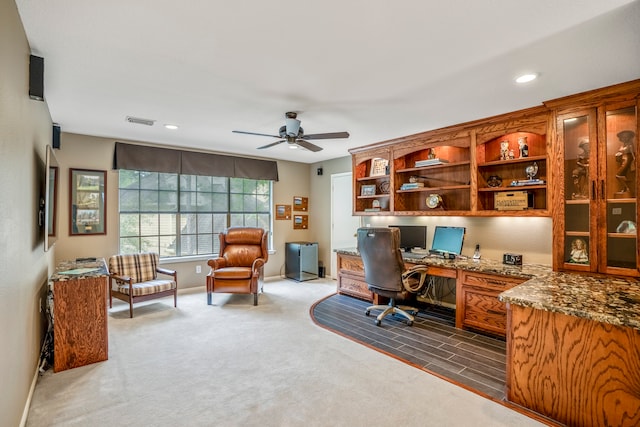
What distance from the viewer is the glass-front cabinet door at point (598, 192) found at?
8.77ft

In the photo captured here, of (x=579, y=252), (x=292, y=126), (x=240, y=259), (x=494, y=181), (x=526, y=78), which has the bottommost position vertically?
(x=240, y=259)

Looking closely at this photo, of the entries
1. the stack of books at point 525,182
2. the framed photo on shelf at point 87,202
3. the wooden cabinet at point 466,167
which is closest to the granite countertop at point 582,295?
the wooden cabinet at point 466,167

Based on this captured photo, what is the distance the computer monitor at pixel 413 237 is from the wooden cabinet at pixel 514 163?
0.93 m

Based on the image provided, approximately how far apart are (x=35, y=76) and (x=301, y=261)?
181 inches

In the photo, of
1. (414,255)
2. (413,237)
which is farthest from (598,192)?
(413,237)

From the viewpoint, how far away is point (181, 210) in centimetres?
532

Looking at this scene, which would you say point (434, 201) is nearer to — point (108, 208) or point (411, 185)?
point (411, 185)

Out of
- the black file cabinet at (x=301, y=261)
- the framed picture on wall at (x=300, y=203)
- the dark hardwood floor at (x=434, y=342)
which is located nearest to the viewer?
the dark hardwood floor at (x=434, y=342)

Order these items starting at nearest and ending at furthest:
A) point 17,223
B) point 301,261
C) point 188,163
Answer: point 17,223 < point 188,163 < point 301,261

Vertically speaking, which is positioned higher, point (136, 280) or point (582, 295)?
point (582, 295)

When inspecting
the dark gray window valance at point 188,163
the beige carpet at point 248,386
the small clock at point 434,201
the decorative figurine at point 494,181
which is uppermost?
the dark gray window valance at point 188,163

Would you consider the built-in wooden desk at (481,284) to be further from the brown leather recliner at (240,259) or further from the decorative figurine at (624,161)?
the brown leather recliner at (240,259)

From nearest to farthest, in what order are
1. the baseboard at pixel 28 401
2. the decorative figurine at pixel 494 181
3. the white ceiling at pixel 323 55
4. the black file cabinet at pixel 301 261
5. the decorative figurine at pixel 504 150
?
the white ceiling at pixel 323 55 < the baseboard at pixel 28 401 < the decorative figurine at pixel 504 150 < the decorative figurine at pixel 494 181 < the black file cabinet at pixel 301 261

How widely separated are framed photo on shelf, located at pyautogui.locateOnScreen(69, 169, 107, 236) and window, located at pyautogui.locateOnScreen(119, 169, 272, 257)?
0.25m
